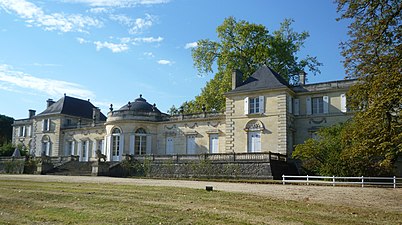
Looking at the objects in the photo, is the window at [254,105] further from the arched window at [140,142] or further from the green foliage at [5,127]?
the green foliage at [5,127]

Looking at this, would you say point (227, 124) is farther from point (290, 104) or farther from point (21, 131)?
point (21, 131)

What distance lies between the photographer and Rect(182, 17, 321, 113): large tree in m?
35.7

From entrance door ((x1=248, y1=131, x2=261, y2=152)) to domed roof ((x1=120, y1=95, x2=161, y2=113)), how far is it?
32.9ft

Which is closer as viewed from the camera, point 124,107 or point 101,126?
point 124,107

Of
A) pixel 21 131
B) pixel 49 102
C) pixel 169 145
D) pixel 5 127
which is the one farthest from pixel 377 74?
pixel 5 127

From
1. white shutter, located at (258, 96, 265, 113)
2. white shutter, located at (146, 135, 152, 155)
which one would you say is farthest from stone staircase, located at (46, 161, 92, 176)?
white shutter, located at (258, 96, 265, 113)

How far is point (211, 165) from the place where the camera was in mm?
25531

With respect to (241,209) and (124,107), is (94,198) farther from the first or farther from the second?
(124,107)

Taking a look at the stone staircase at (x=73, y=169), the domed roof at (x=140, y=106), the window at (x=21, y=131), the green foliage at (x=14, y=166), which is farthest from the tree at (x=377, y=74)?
the window at (x=21, y=131)

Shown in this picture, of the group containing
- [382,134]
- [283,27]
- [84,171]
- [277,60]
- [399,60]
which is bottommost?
[84,171]

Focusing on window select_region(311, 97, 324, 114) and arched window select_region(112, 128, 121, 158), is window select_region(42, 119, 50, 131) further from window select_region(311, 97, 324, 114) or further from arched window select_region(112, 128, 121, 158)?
window select_region(311, 97, 324, 114)

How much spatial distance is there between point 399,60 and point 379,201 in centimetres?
388

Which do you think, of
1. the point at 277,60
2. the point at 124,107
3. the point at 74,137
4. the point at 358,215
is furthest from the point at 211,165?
the point at 74,137

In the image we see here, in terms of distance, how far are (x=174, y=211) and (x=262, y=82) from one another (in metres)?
20.6
